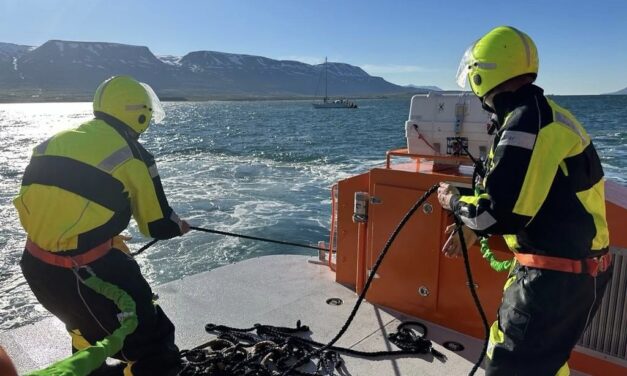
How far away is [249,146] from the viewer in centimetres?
3112

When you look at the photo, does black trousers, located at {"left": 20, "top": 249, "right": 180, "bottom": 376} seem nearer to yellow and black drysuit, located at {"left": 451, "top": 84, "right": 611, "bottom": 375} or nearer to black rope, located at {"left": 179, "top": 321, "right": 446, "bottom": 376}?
black rope, located at {"left": 179, "top": 321, "right": 446, "bottom": 376}

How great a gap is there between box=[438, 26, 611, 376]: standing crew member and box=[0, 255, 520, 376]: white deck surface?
1475 millimetres

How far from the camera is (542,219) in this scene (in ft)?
7.03

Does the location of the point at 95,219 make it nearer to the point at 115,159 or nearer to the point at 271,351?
the point at 115,159

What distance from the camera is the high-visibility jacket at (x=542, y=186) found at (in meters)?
2.03

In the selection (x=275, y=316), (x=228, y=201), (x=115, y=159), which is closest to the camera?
(x=115, y=159)

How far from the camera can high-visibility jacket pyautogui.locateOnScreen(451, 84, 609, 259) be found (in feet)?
6.66

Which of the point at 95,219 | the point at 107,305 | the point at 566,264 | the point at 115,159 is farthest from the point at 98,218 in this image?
the point at 566,264

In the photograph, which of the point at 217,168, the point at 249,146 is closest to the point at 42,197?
the point at 217,168

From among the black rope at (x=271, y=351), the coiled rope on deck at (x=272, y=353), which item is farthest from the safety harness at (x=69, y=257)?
the black rope at (x=271, y=351)

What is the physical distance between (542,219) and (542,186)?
0.19 metres

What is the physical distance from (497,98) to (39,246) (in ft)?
7.85

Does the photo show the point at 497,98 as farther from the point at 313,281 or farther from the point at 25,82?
the point at 25,82

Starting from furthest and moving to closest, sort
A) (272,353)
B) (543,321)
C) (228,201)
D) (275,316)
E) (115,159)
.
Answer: (228,201) < (275,316) < (272,353) < (115,159) < (543,321)
